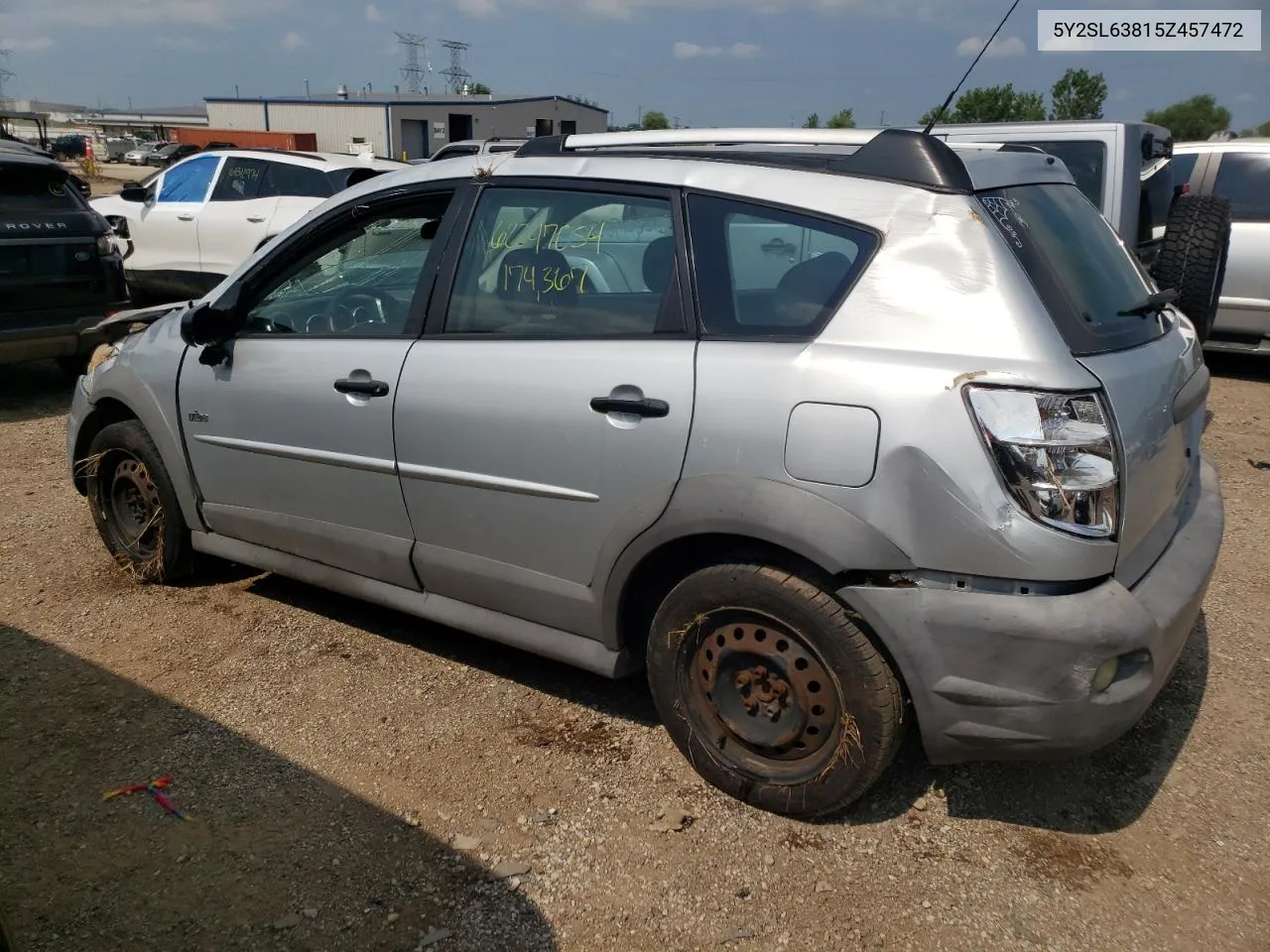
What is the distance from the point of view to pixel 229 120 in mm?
57094

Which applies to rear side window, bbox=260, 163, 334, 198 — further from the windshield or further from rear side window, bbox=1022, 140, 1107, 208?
the windshield

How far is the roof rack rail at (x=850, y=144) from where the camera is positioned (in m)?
2.63

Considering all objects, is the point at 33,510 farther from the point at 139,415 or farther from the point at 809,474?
the point at 809,474

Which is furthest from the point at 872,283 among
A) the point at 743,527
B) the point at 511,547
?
the point at 511,547

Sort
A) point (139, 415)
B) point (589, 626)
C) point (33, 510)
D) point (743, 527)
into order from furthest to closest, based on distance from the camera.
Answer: point (33, 510) → point (139, 415) → point (589, 626) → point (743, 527)

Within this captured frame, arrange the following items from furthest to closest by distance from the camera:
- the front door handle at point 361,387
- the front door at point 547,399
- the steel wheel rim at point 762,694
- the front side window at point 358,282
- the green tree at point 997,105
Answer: the green tree at point 997,105
the front side window at point 358,282
the front door handle at point 361,387
the front door at point 547,399
the steel wheel rim at point 762,694

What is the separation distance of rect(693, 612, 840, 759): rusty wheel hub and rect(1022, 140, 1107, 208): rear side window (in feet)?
16.3

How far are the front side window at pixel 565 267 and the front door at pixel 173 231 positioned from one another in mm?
7942

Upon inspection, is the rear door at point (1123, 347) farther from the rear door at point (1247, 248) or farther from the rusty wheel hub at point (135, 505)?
the rear door at point (1247, 248)

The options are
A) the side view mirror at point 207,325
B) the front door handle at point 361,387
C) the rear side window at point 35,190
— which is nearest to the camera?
the front door handle at point 361,387

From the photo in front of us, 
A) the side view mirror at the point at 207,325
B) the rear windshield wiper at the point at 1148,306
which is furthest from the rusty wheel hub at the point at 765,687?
the side view mirror at the point at 207,325

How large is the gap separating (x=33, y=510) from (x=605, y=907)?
4.42 metres

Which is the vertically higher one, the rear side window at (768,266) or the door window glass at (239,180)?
the door window glass at (239,180)

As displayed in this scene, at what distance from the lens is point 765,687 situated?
2.79 meters
